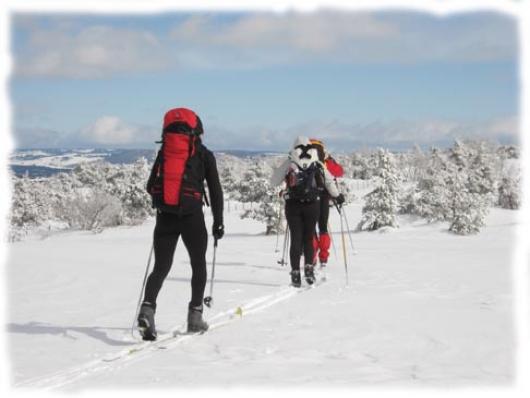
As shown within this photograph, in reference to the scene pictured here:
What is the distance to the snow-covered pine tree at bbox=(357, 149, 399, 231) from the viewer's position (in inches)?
1491

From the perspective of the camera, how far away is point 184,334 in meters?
5.65

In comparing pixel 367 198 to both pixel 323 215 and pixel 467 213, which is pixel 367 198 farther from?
pixel 323 215

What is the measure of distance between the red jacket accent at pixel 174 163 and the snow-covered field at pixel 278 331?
1.43 metres

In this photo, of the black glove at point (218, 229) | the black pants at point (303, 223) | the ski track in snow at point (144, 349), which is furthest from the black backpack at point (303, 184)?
the black glove at point (218, 229)

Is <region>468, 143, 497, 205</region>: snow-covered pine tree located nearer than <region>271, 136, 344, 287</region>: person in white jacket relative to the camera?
No

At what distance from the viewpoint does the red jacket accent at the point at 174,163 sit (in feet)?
18.0

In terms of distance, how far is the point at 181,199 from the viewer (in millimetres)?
5480

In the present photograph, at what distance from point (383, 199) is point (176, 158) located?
33680 mm

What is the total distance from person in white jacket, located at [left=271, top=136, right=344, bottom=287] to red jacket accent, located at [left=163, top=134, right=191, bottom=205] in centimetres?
334

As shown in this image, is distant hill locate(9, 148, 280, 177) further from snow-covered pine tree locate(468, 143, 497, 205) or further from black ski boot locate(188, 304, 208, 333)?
snow-covered pine tree locate(468, 143, 497, 205)

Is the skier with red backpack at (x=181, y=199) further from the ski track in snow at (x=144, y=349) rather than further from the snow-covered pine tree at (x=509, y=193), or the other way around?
the snow-covered pine tree at (x=509, y=193)

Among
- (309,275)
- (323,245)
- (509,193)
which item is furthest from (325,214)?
(509,193)

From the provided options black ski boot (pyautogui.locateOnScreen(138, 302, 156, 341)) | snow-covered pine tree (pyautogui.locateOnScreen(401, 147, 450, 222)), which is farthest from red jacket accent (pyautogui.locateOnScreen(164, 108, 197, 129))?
snow-covered pine tree (pyautogui.locateOnScreen(401, 147, 450, 222))

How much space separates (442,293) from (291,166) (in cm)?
293
